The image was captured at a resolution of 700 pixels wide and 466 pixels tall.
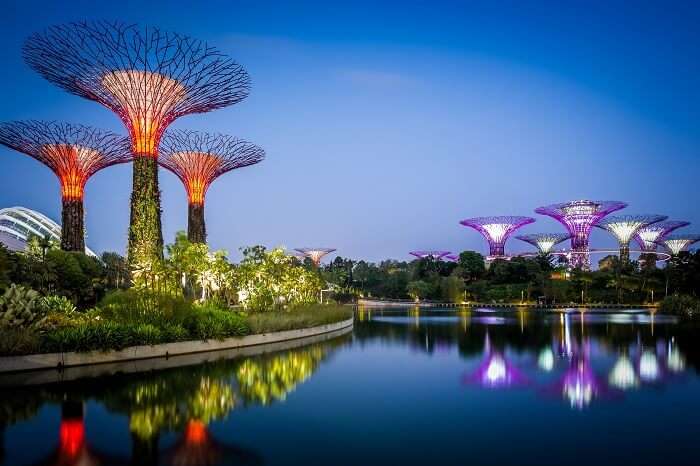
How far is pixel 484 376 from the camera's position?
12070mm

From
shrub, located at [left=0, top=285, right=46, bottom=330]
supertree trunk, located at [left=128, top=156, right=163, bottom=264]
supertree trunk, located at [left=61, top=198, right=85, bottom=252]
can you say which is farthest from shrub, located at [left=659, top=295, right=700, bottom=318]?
supertree trunk, located at [left=61, top=198, right=85, bottom=252]

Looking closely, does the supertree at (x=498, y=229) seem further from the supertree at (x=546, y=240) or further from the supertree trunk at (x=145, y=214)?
the supertree trunk at (x=145, y=214)

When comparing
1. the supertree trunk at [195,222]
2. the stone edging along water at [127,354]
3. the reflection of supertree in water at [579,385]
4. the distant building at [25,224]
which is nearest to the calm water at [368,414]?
the reflection of supertree in water at [579,385]

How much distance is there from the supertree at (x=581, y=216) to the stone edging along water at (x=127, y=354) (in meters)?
68.6

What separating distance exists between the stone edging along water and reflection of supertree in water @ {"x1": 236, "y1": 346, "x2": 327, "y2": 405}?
183cm

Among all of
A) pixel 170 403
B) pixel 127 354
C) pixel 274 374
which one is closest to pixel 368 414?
pixel 170 403

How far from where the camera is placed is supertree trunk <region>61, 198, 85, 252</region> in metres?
29.1

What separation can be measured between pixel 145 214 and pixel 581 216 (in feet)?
228

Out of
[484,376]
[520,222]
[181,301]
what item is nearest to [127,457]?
[484,376]

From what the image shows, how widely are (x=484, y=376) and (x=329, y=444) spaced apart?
6.01 metres

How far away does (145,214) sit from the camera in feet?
70.6

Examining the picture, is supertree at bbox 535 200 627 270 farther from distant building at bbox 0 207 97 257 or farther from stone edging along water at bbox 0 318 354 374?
stone edging along water at bbox 0 318 354 374

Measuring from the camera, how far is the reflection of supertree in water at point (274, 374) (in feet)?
32.4

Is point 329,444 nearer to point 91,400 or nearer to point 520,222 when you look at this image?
point 91,400
